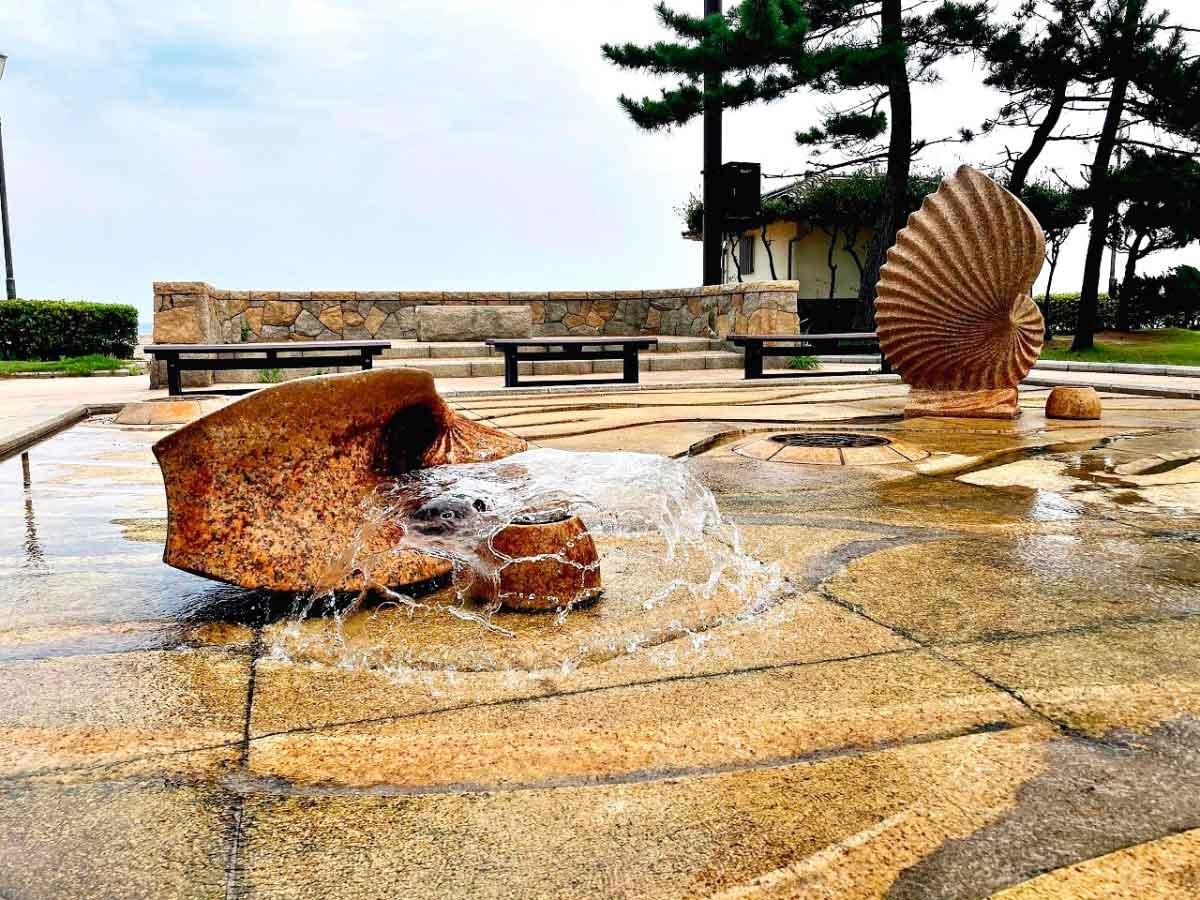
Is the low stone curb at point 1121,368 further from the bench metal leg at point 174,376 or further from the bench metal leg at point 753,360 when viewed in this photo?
the bench metal leg at point 174,376

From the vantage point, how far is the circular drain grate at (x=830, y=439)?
4617mm

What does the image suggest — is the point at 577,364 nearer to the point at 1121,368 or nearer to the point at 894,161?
the point at 894,161

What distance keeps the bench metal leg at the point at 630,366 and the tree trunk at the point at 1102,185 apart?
9919mm

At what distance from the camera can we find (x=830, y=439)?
4773 mm

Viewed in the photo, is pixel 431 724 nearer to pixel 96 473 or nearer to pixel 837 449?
pixel 837 449

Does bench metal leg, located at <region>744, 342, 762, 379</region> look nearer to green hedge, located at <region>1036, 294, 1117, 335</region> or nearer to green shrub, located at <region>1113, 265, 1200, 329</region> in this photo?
green shrub, located at <region>1113, 265, 1200, 329</region>

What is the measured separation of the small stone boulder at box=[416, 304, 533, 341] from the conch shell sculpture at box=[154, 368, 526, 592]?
424 inches

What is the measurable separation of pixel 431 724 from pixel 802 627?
878 mm

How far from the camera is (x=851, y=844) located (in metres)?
1.27

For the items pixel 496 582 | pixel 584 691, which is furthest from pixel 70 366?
pixel 584 691

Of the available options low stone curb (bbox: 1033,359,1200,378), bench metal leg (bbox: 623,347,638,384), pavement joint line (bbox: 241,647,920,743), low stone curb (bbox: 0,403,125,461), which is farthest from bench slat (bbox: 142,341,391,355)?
low stone curb (bbox: 1033,359,1200,378)

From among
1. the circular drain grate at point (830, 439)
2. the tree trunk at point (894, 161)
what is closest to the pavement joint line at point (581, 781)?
the circular drain grate at point (830, 439)

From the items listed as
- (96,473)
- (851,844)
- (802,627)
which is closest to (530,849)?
(851,844)

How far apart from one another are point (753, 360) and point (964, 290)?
4.71 metres
